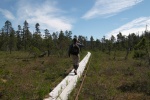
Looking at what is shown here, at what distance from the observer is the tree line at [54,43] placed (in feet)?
82.1

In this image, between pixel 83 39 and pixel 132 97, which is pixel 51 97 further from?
pixel 83 39

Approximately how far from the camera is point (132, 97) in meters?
8.57

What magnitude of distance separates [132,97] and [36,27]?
101 metres

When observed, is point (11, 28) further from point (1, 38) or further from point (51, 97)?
point (51, 97)

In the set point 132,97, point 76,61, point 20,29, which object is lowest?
point 132,97

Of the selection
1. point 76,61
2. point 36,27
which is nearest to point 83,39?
point 36,27

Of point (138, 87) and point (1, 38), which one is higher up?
point (1, 38)

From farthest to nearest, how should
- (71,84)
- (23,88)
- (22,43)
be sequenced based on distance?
(22,43) < (71,84) < (23,88)

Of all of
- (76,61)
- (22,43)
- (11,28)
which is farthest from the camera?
(11,28)

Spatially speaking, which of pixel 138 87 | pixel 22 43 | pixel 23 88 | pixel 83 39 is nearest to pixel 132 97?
pixel 138 87

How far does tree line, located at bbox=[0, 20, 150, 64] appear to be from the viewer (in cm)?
2502

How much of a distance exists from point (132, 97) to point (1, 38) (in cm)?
7570

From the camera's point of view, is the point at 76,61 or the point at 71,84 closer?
the point at 71,84

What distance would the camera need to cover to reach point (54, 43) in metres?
45.2
